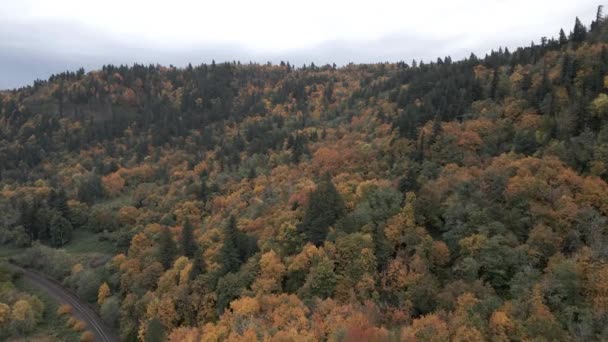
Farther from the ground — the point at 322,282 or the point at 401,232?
the point at 401,232

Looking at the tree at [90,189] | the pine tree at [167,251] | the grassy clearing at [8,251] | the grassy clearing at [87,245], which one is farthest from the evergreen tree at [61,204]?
the pine tree at [167,251]

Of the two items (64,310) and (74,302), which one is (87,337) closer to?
(64,310)

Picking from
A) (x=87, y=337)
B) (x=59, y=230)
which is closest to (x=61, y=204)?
(x=59, y=230)

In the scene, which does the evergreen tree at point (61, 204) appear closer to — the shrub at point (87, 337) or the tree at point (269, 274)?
the shrub at point (87, 337)

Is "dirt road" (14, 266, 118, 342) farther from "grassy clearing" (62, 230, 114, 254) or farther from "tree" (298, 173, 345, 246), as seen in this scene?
"tree" (298, 173, 345, 246)

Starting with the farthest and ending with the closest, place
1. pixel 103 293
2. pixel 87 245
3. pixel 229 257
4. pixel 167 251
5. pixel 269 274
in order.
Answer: pixel 87 245 < pixel 167 251 < pixel 103 293 < pixel 229 257 < pixel 269 274

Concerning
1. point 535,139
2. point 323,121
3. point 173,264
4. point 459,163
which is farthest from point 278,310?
point 323,121

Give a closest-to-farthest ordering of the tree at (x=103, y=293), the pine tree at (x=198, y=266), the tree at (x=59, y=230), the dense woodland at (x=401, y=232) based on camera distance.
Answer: the dense woodland at (x=401, y=232)
the pine tree at (x=198, y=266)
the tree at (x=103, y=293)
the tree at (x=59, y=230)

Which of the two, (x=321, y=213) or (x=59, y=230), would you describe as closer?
(x=321, y=213)
